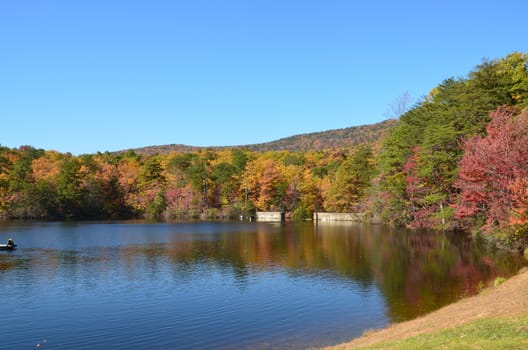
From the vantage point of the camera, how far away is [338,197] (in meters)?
88.5

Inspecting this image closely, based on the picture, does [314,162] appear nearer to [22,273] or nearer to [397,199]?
[397,199]

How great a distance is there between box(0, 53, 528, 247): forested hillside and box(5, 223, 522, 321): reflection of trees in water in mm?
3944

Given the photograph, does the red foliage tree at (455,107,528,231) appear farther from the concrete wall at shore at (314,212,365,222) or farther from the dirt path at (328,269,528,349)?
→ the concrete wall at shore at (314,212,365,222)

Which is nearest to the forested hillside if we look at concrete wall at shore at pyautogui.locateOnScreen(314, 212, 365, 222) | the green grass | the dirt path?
concrete wall at shore at pyautogui.locateOnScreen(314, 212, 365, 222)

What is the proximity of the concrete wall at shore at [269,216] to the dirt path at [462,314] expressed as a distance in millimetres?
75342

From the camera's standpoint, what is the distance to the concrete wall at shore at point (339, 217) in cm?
8266

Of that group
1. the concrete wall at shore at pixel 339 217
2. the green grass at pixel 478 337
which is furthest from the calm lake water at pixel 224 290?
the concrete wall at shore at pixel 339 217

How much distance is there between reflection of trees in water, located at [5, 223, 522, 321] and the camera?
2553cm

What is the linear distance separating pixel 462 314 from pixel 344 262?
18808 millimetres

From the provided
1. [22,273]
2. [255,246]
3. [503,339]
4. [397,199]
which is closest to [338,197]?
[397,199]

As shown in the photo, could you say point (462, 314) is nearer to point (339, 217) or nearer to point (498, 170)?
point (498, 170)

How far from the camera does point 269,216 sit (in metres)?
96.6

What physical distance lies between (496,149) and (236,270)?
20409 mm

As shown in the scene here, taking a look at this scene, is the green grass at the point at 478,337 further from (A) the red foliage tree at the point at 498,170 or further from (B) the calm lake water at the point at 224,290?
(A) the red foliage tree at the point at 498,170
